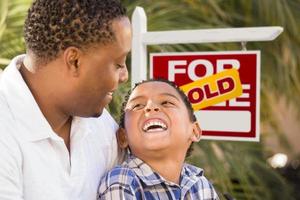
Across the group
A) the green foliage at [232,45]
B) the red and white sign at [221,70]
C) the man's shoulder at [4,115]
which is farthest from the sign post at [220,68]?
the man's shoulder at [4,115]

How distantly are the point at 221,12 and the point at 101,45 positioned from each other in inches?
128

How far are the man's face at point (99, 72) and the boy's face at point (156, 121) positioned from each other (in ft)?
0.93

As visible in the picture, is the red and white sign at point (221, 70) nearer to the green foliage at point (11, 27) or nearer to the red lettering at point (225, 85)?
the red lettering at point (225, 85)

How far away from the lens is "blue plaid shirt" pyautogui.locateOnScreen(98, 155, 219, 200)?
1.48 meters

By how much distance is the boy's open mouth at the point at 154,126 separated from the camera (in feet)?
5.29

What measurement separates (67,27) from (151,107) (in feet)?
1.45

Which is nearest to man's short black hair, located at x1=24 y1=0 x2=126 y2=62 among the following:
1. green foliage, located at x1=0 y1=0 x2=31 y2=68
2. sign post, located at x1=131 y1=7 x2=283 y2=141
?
sign post, located at x1=131 y1=7 x2=283 y2=141

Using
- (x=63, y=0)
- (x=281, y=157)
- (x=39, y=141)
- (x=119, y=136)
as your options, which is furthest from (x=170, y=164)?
(x=281, y=157)

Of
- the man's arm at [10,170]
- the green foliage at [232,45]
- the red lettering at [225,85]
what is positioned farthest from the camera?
the green foliage at [232,45]

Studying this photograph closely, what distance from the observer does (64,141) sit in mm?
1403

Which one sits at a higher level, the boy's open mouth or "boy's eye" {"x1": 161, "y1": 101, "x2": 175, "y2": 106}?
"boy's eye" {"x1": 161, "y1": 101, "x2": 175, "y2": 106}

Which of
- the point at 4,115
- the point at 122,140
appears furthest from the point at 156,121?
the point at 4,115

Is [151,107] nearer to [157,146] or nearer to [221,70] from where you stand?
[157,146]

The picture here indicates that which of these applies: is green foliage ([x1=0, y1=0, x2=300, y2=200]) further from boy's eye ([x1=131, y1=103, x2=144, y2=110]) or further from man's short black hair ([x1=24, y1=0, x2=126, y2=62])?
man's short black hair ([x1=24, y1=0, x2=126, y2=62])
